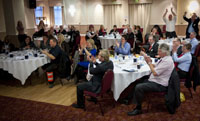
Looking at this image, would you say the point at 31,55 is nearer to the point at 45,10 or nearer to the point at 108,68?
the point at 108,68

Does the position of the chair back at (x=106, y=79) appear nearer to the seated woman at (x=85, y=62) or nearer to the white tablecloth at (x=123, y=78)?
the white tablecloth at (x=123, y=78)

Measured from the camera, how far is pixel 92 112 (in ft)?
13.1

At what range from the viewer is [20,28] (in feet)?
28.7

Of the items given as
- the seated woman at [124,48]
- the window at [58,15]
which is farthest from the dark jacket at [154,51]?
the window at [58,15]

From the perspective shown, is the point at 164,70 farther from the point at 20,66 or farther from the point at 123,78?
the point at 20,66

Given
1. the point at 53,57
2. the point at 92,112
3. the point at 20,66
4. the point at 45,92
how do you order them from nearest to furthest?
1. the point at 92,112
2. the point at 45,92
3. the point at 20,66
4. the point at 53,57

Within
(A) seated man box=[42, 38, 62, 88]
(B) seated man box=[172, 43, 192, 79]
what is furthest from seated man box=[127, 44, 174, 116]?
(A) seated man box=[42, 38, 62, 88]

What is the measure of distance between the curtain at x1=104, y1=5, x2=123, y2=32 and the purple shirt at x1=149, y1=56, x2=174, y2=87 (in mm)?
11154

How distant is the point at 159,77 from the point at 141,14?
10.8 meters

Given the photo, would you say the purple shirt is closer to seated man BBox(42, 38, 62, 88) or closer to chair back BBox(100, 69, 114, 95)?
chair back BBox(100, 69, 114, 95)

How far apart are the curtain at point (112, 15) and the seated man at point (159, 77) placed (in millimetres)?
11102

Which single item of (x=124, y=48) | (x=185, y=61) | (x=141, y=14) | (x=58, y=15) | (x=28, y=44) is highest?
(x=58, y=15)

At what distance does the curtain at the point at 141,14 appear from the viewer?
13.5m

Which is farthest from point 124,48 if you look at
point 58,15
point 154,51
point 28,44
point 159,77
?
point 58,15
